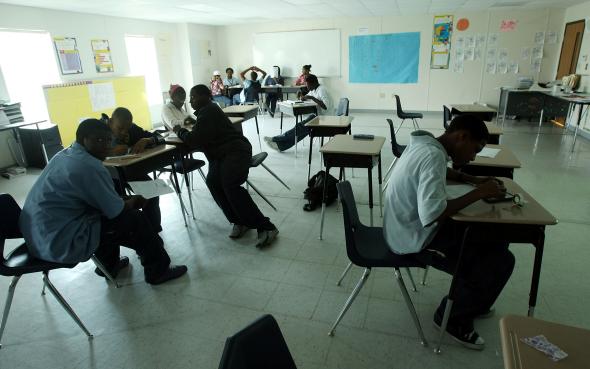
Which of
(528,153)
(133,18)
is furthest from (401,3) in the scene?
(133,18)

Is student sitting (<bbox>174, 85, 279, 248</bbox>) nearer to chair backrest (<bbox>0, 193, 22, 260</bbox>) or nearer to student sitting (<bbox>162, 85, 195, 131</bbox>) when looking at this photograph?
student sitting (<bbox>162, 85, 195, 131</bbox>)

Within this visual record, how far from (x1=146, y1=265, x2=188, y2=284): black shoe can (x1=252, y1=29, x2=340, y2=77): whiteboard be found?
8212 mm

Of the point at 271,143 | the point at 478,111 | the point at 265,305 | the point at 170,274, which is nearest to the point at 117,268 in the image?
the point at 170,274

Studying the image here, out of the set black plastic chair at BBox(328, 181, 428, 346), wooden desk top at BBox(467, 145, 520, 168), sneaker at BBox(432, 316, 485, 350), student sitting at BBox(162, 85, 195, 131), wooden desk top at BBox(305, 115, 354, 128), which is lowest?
sneaker at BBox(432, 316, 485, 350)

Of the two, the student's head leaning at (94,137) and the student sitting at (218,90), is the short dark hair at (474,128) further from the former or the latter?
the student sitting at (218,90)

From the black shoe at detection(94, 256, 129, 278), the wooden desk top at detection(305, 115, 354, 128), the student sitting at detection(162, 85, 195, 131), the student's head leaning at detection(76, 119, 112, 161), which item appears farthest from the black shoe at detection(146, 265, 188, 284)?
the wooden desk top at detection(305, 115, 354, 128)

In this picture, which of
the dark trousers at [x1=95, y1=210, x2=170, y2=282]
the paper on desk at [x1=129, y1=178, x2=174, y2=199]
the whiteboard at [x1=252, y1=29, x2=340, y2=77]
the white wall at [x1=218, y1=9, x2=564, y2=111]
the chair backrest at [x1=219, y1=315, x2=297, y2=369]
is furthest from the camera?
the whiteboard at [x1=252, y1=29, x2=340, y2=77]

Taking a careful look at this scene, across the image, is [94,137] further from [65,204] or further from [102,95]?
[102,95]

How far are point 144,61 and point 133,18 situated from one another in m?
1.01

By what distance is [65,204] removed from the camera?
2023 mm

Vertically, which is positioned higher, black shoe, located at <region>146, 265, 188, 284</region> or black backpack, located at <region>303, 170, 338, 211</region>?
black backpack, located at <region>303, 170, 338, 211</region>

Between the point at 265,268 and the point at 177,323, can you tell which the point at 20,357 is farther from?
the point at 265,268

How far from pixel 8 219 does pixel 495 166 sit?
122 inches

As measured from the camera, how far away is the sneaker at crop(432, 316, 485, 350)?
6.30 feet
